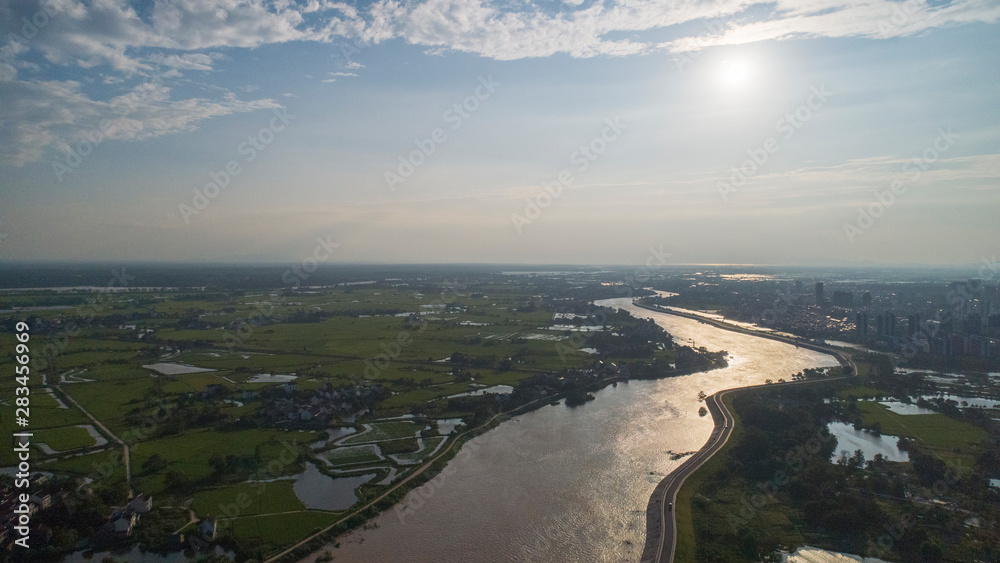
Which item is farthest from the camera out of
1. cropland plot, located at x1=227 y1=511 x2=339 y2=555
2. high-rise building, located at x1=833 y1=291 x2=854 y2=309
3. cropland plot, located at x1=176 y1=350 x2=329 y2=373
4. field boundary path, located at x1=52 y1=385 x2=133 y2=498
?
high-rise building, located at x1=833 y1=291 x2=854 y2=309

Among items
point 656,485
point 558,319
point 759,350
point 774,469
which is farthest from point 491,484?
point 558,319

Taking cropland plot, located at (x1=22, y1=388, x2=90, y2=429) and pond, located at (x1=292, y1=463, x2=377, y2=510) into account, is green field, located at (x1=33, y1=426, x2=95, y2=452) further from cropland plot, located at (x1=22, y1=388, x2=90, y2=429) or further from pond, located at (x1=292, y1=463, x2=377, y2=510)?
pond, located at (x1=292, y1=463, x2=377, y2=510)

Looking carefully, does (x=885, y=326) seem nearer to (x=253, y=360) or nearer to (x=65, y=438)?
(x=253, y=360)

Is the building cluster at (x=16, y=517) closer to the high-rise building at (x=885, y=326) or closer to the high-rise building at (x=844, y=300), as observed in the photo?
the high-rise building at (x=885, y=326)

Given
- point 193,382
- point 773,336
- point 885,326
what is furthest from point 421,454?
point 885,326

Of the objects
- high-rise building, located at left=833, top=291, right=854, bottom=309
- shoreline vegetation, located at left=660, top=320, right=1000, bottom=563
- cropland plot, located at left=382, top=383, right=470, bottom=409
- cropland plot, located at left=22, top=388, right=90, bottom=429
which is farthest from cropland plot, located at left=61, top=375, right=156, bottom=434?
high-rise building, located at left=833, top=291, right=854, bottom=309

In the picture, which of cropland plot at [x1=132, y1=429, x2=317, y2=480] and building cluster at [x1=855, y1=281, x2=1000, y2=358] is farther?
building cluster at [x1=855, y1=281, x2=1000, y2=358]
